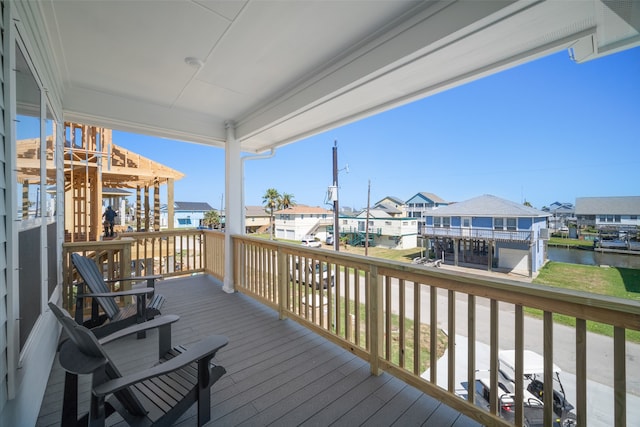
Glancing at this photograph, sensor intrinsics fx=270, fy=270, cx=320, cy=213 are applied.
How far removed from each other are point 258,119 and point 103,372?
321cm

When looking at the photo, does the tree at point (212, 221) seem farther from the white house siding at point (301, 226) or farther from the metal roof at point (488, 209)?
the metal roof at point (488, 209)

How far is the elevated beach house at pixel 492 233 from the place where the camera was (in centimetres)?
258

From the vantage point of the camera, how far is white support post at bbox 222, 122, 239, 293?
4293mm

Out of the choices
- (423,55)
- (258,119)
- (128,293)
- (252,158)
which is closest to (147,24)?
(258,119)

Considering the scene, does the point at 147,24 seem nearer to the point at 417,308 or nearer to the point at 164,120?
the point at 164,120

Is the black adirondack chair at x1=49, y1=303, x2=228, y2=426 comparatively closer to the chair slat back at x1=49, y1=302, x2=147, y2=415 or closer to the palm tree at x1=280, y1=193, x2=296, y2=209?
the chair slat back at x1=49, y1=302, x2=147, y2=415

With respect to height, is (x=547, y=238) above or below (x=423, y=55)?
below

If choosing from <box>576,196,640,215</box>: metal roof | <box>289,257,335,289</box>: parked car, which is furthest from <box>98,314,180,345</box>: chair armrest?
<box>576,196,640,215</box>: metal roof

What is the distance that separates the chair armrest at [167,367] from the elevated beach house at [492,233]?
2715mm

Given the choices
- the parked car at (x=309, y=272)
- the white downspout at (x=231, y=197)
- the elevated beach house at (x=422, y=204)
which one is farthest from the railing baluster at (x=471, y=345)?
the white downspout at (x=231, y=197)

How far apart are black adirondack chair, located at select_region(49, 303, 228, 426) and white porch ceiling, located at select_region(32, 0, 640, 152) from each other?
2079mm

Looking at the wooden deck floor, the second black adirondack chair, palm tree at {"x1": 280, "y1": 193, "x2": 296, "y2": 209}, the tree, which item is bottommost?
the wooden deck floor

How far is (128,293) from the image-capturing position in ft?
8.27

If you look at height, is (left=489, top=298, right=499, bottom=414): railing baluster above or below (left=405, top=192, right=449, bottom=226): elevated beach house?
below
